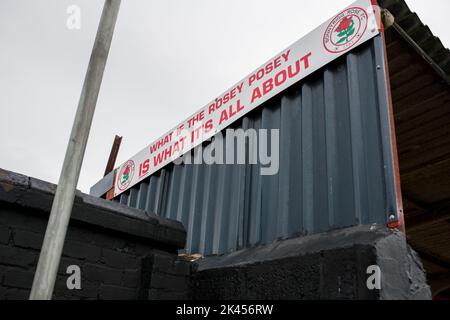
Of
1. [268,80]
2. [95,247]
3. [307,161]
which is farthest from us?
[268,80]

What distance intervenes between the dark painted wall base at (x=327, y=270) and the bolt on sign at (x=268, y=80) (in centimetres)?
162

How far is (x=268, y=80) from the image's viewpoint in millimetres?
4488

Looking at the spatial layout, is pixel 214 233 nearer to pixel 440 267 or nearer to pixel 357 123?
pixel 357 123

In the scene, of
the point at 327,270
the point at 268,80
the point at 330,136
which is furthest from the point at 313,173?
the point at 268,80

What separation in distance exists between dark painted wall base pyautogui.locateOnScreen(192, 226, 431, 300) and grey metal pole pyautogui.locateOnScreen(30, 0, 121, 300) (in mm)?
1645

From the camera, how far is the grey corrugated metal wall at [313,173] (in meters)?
3.19

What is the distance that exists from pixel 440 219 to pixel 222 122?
4.32 m

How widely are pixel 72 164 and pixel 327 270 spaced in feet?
5.56

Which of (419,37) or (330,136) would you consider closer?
(330,136)

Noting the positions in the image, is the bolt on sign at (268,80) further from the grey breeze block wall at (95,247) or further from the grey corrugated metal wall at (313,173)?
the grey breeze block wall at (95,247)

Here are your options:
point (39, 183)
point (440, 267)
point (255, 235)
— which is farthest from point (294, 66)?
point (440, 267)

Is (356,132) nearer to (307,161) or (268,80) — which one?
(307,161)

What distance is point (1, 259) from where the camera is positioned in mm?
2865

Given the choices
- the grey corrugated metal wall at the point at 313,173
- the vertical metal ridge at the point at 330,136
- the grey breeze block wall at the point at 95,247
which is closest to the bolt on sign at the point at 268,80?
the grey corrugated metal wall at the point at 313,173
